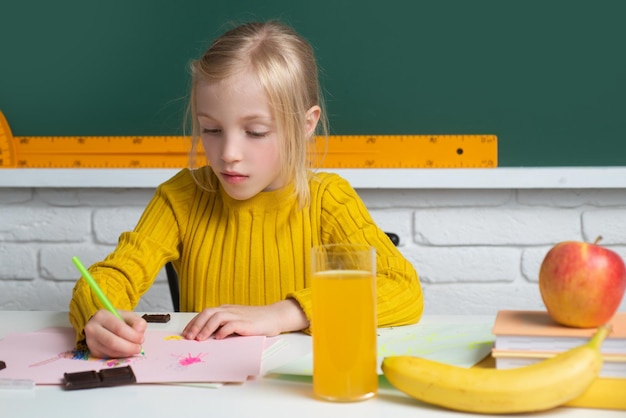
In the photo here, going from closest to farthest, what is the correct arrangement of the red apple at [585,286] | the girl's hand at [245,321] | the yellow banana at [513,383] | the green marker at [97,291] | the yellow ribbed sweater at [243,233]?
the yellow banana at [513,383]
the red apple at [585,286]
the green marker at [97,291]
the girl's hand at [245,321]
the yellow ribbed sweater at [243,233]

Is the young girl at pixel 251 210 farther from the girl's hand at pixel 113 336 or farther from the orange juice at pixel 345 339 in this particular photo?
the orange juice at pixel 345 339

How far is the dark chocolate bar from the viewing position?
2.70 ft

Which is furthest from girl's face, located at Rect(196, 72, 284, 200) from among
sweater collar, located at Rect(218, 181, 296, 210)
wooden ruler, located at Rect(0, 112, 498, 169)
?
wooden ruler, located at Rect(0, 112, 498, 169)

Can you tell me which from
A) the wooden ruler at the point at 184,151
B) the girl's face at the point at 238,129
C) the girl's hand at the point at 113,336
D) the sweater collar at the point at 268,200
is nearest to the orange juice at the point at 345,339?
the girl's hand at the point at 113,336

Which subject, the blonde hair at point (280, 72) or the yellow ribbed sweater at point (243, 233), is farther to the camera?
the yellow ribbed sweater at point (243, 233)

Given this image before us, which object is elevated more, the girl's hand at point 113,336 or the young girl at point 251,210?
the young girl at point 251,210

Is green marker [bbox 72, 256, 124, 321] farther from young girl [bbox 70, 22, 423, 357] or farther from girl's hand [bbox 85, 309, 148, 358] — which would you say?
young girl [bbox 70, 22, 423, 357]

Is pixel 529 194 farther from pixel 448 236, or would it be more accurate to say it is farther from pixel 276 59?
pixel 276 59

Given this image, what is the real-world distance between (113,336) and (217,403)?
232 millimetres

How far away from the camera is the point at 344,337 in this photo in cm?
75

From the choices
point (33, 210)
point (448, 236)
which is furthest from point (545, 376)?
point (33, 210)

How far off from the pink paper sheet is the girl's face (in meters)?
0.33

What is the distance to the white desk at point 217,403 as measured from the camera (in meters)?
0.73

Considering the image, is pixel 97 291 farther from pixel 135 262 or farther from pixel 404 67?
pixel 404 67
